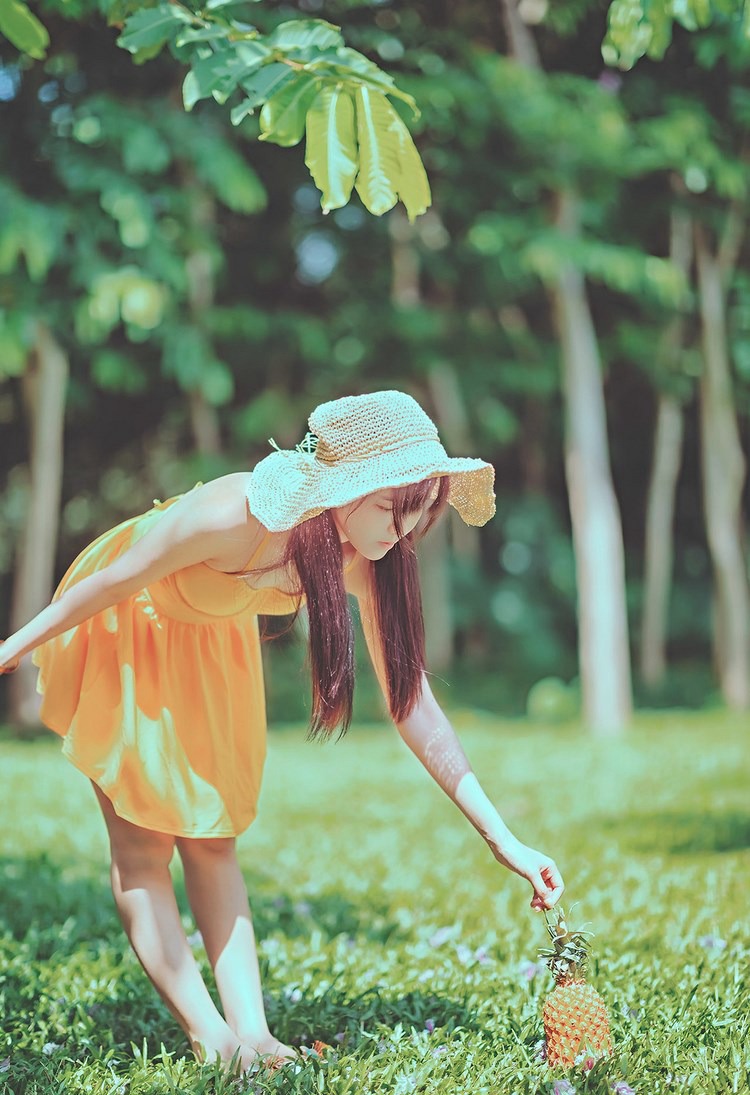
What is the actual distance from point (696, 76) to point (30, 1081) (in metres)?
9.36

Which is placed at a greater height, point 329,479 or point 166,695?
point 329,479

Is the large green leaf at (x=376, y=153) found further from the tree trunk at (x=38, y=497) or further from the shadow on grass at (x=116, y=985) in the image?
the tree trunk at (x=38, y=497)

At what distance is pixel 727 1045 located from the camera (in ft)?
9.20

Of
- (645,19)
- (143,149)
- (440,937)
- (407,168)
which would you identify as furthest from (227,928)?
(143,149)

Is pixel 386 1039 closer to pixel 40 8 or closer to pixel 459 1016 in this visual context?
pixel 459 1016

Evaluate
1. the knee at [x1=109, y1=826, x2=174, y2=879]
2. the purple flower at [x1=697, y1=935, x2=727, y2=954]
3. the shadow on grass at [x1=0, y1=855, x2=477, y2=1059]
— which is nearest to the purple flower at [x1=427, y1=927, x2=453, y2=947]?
the shadow on grass at [x1=0, y1=855, x2=477, y2=1059]

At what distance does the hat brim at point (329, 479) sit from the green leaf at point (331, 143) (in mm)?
514

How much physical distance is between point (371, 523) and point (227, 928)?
979mm

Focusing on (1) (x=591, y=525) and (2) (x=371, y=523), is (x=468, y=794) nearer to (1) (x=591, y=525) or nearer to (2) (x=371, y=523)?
(2) (x=371, y=523)

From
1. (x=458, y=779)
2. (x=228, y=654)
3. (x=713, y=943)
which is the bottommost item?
(x=713, y=943)

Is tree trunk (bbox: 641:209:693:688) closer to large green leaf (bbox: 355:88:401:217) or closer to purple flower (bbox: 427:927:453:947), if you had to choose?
purple flower (bbox: 427:927:453:947)

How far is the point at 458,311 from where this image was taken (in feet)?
40.1

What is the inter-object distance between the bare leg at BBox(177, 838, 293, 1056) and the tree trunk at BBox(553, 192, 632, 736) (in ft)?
24.3

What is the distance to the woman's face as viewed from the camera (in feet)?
8.44
